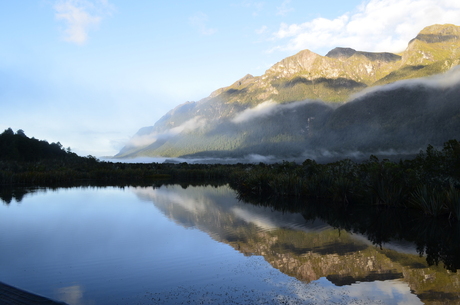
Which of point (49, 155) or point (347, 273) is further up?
point (49, 155)

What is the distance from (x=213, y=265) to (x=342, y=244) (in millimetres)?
4654

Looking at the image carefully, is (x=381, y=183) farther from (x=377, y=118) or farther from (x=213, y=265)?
(x=377, y=118)

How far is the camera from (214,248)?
34.5 ft

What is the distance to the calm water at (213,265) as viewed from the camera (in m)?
6.58

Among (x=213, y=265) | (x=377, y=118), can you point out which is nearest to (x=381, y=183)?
(x=213, y=265)

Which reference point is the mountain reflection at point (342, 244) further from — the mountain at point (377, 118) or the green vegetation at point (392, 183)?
the mountain at point (377, 118)

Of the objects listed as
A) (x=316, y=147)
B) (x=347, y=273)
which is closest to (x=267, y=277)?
(x=347, y=273)

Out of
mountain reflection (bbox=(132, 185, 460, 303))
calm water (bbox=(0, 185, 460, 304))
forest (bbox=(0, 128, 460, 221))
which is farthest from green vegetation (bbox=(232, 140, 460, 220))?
calm water (bbox=(0, 185, 460, 304))

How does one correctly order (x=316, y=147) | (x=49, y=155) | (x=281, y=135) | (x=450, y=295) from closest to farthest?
(x=450, y=295) < (x=49, y=155) < (x=316, y=147) < (x=281, y=135)

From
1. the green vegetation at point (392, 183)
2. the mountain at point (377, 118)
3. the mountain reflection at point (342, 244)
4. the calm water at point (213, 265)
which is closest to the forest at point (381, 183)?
the green vegetation at point (392, 183)

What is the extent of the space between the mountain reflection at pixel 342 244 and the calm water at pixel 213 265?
0.04 metres

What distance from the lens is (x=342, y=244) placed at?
11.0m

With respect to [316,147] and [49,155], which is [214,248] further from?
[316,147]

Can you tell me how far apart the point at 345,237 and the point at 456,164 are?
8.32 m
